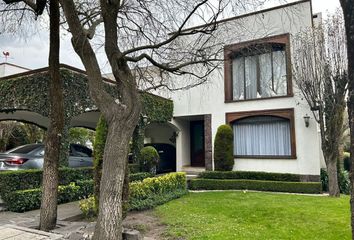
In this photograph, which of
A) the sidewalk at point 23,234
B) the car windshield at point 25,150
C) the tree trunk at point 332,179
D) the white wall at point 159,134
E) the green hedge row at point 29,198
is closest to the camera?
the sidewalk at point 23,234

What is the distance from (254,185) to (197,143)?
5.56 metres

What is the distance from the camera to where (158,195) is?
9203 mm

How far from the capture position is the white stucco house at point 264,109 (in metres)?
12.4

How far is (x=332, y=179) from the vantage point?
10656 millimetres

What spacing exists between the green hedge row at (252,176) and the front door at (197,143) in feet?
11.8

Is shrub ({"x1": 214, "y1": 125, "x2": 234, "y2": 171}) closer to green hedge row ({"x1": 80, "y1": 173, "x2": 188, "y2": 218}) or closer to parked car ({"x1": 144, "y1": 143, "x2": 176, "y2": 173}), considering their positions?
green hedge row ({"x1": 80, "y1": 173, "x2": 188, "y2": 218})

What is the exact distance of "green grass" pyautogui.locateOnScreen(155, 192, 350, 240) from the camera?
5719 millimetres

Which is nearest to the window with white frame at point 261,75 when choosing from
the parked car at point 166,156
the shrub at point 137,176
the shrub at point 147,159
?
the shrub at point 147,159

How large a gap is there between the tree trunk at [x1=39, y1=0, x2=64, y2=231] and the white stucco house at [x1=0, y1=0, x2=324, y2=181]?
648 cm

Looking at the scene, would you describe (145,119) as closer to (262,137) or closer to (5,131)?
(262,137)

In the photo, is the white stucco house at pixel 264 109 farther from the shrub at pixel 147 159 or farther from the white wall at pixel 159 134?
the shrub at pixel 147 159

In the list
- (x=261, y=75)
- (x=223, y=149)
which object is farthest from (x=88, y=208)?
(x=261, y=75)

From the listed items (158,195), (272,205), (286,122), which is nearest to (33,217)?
(158,195)

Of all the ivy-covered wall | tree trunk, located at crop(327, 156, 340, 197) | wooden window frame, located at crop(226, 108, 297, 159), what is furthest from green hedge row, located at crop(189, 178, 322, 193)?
the ivy-covered wall
